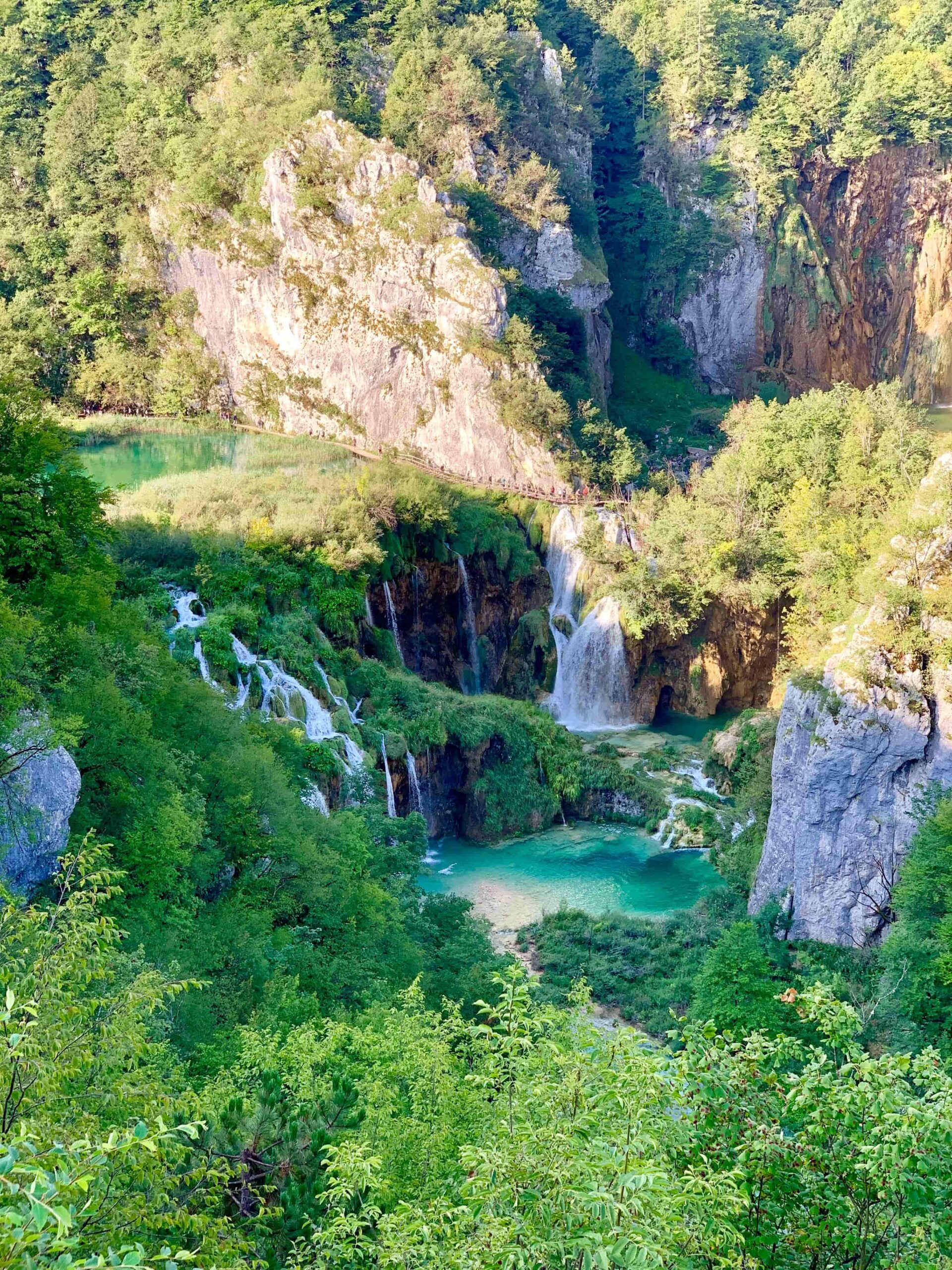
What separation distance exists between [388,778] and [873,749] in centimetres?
1161

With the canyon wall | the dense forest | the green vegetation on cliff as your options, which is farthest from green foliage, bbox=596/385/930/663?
the canyon wall

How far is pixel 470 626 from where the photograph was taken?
37.2 m

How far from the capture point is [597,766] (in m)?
30.3

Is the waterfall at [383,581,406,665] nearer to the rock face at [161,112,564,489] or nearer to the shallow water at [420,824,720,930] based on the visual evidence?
the shallow water at [420,824,720,930]

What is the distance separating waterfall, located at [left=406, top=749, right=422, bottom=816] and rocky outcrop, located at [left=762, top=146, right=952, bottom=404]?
4064 centimetres

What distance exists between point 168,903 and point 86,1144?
11342 millimetres

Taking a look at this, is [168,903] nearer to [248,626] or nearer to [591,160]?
[248,626]

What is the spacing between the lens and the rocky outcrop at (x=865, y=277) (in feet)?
194

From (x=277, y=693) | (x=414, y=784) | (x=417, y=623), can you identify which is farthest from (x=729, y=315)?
(x=277, y=693)

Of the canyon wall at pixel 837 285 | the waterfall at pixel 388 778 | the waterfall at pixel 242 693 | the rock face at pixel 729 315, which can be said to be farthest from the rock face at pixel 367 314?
the waterfall at pixel 242 693

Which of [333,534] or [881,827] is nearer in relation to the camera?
[881,827]

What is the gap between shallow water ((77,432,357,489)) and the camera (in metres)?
41.3

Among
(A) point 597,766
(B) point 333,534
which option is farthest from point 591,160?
(A) point 597,766

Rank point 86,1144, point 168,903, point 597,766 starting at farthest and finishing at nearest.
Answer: point 597,766, point 168,903, point 86,1144
